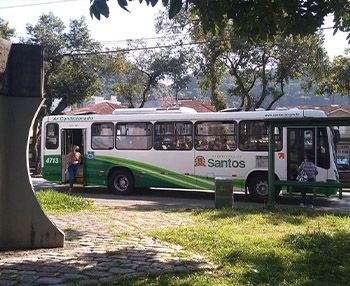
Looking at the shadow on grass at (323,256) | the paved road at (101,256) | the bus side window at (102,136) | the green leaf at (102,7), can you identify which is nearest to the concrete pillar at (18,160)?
the paved road at (101,256)

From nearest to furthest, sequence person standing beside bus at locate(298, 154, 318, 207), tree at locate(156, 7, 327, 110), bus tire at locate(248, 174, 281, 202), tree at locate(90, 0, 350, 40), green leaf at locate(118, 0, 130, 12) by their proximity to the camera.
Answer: green leaf at locate(118, 0, 130, 12)
tree at locate(90, 0, 350, 40)
person standing beside bus at locate(298, 154, 318, 207)
bus tire at locate(248, 174, 281, 202)
tree at locate(156, 7, 327, 110)

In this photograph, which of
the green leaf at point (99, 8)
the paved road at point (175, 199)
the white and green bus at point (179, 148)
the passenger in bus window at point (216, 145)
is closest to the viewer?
the green leaf at point (99, 8)

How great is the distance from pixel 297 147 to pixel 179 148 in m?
3.80

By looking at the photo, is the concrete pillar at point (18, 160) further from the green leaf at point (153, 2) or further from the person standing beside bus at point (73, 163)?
the person standing beside bus at point (73, 163)

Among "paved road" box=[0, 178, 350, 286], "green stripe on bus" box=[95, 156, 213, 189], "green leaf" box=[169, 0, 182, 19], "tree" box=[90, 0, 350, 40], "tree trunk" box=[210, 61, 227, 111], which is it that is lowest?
"paved road" box=[0, 178, 350, 286]

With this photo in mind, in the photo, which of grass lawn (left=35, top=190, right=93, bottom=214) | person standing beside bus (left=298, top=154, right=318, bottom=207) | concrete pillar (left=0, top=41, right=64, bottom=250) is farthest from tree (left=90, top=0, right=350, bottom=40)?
person standing beside bus (left=298, top=154, right=318, bottom=207)

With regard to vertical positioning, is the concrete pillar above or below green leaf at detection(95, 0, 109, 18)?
below

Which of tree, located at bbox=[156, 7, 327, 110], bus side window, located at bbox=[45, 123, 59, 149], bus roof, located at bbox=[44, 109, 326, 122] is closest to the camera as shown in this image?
bus roof, located at bbox=[44, 109, 326, 122]

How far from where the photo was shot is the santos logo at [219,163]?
15034 mm

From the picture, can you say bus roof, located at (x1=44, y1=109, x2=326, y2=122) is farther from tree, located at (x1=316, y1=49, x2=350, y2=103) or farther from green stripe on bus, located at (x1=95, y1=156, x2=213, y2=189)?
tree, located at (x1=316, y1=49, x2=350, y2=103)

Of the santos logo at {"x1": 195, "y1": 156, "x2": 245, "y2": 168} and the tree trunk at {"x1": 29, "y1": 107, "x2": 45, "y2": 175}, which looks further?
the tree trunk at {"x1": 29, "y1": 107, "x2": 45, "y2": 175}

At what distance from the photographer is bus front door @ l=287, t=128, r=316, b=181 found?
563 inches

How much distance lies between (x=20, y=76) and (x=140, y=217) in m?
4.61

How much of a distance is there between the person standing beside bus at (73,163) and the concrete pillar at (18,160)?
32.7 feet
